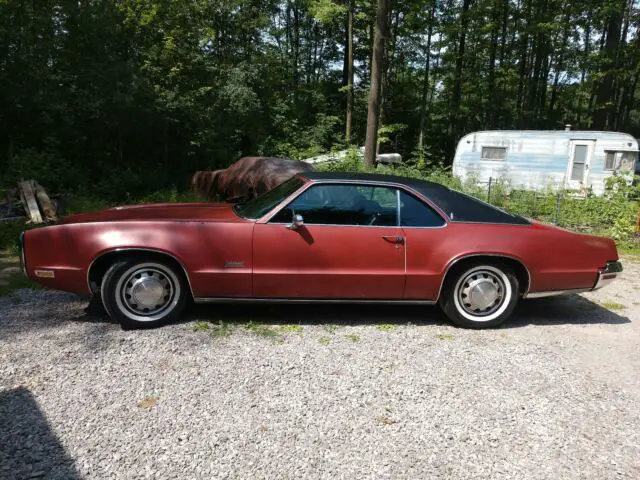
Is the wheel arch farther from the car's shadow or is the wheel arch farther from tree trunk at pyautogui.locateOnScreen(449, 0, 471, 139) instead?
tree trunk at pyautogui.locateOnScreen(449, 0, 471, 139)

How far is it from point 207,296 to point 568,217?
30.0 feet

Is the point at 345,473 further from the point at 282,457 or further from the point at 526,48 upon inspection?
the point at 526,48

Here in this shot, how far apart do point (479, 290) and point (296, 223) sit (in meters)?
1.86

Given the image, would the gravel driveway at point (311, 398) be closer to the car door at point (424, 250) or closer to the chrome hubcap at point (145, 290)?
the chrome hubcap at point (145, 290)

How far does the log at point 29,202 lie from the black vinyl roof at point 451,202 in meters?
7.07

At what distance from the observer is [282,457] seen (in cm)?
249

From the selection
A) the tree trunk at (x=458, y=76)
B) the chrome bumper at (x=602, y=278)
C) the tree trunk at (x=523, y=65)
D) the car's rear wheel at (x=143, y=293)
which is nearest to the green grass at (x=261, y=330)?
the car's rear wheel at (x=143, y=293)

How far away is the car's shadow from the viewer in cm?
453

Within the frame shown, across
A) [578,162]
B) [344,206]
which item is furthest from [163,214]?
[578,162]

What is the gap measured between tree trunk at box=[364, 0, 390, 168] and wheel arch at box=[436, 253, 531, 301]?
10.2m

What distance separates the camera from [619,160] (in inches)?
604

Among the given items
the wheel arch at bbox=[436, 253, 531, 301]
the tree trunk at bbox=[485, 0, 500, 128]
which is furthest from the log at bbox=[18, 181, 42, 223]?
the tree trunk at bbox=[485, 0, 500, 128]

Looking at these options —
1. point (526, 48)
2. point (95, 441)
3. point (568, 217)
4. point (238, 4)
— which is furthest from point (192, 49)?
point (526, 48)

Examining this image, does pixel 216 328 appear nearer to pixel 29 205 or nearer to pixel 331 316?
pixel 331 316
